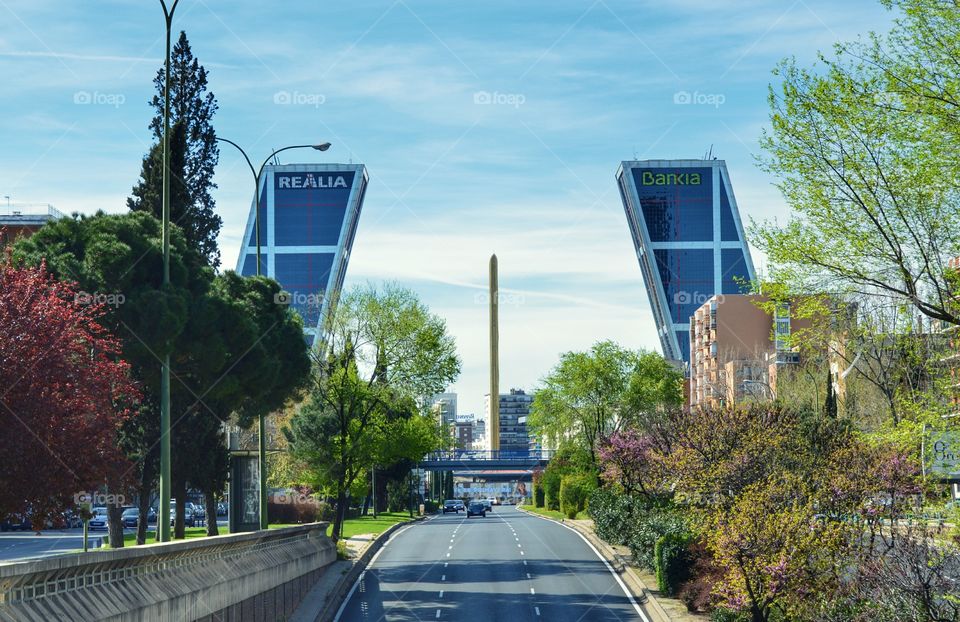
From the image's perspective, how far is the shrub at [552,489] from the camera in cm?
10332

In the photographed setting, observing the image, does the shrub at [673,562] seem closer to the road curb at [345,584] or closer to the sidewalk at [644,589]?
the sidewalk at [644,589]

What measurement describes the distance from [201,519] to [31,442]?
66.0 metres

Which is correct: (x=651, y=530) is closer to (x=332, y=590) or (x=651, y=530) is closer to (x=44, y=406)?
(x=332, y=590)

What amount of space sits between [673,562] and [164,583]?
20.4m

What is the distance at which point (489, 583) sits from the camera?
41.4m

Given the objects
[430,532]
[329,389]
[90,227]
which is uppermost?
[90,227]

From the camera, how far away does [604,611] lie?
34094 mm

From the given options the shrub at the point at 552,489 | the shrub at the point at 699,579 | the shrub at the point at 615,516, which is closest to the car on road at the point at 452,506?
the shrub at the point at 552,489

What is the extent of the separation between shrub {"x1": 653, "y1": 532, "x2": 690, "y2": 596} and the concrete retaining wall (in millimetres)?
11005

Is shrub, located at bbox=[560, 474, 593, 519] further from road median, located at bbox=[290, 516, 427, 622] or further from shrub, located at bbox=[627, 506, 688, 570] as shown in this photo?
shrub, located at bbox=[627, 506, 688, 570]

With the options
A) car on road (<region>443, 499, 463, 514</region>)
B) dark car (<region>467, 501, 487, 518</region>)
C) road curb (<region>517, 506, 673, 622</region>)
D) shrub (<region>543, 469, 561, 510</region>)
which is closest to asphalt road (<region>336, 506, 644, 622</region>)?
road curb (<region>517, 506, 673, 622</region>)

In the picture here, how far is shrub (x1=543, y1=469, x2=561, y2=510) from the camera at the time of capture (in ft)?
339

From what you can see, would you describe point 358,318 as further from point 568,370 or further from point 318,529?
point 568,370

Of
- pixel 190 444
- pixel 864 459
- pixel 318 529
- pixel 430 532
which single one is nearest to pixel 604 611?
pixel 864 459
